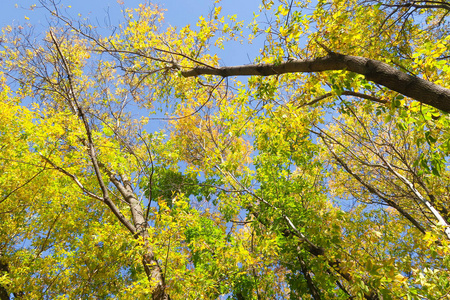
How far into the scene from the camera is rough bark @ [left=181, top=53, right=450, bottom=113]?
2213 mm

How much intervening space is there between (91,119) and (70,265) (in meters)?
4.37

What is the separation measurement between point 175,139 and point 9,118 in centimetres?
599

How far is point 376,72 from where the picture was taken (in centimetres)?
248

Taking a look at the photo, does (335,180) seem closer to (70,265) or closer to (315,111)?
(315,111)

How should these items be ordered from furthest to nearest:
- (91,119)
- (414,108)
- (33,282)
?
1. (91,119)
2. (33,282)
3. (414,108)

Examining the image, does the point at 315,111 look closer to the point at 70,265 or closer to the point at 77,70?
the point at 70,265

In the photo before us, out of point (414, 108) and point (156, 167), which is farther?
point (156, 167)

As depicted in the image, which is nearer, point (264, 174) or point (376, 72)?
point (376, 72)

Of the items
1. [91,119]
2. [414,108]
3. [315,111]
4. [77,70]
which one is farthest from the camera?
[77,70]

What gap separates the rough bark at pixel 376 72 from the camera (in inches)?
87.1

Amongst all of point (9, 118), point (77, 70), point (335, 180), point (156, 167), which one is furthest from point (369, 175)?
point (77, 70)

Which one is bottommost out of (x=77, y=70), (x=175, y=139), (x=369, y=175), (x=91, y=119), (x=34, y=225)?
(x=34, y=225)

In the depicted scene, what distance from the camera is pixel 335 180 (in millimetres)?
9188

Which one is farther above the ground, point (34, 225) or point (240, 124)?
point (240, 124)
